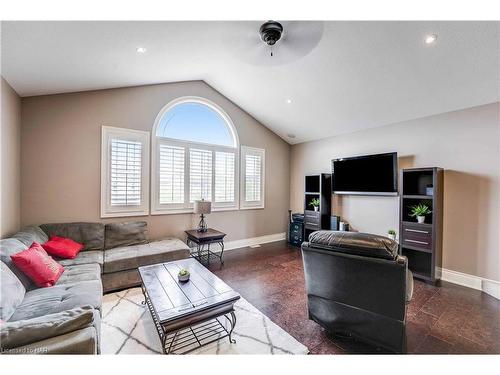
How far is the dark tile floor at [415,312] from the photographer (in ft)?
6.30

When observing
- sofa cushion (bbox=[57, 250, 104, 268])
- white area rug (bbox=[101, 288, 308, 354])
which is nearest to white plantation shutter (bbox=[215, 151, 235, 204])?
sofa cushion (bbox=[57, 250, 104, 268])

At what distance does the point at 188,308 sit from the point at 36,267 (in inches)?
63.9

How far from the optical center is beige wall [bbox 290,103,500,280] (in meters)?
2.98

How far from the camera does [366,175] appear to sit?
416cm

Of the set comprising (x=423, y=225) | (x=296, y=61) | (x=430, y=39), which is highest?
(x=296, y=61)

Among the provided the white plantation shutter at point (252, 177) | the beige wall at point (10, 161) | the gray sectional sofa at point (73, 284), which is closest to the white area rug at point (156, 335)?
the gray sectional sofa at point (73, 284)

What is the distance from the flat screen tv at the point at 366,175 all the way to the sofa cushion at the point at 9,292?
4.82 m

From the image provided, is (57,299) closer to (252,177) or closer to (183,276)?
(183,276)

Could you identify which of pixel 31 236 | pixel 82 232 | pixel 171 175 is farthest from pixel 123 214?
pixel 31 236

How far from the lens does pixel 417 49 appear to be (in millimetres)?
2537

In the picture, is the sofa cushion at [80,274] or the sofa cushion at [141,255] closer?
the sofa cushion at [80,274]

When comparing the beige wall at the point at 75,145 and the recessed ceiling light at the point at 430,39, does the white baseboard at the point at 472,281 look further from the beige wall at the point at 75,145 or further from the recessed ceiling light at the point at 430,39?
the beige wall at the point at 75,145

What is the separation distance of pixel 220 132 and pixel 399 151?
11.7 ft

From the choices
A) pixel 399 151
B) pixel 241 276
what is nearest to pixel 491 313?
pixel 399 151
